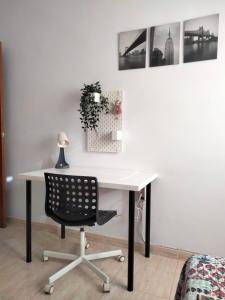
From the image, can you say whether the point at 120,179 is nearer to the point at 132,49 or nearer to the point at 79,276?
the point at 79,276

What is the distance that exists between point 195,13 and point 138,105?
0.91 m

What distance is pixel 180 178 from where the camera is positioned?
7.03 feet

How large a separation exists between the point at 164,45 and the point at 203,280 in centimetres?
190

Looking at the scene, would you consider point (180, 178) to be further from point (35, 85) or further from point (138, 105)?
point (35, 85)

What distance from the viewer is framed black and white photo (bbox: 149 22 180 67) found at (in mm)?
2096

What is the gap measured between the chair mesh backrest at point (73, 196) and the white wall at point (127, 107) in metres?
0.73

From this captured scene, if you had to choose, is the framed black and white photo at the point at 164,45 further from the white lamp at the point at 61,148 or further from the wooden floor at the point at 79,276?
the wooden floor at the point at 79,276

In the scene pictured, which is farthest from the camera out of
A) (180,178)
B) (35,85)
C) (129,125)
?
(35,85)

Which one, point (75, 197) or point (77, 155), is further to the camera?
point (77, 155)

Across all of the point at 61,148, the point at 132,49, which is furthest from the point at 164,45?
the point at 61,148

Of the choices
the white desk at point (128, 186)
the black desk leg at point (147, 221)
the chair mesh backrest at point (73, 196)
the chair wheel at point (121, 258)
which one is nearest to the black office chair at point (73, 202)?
the chair mesh backrest at point (73, 196)

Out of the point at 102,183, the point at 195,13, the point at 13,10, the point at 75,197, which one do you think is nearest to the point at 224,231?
the point at 102,183

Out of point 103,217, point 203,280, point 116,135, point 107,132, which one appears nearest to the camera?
point 203,280

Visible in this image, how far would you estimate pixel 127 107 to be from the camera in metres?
2.31
